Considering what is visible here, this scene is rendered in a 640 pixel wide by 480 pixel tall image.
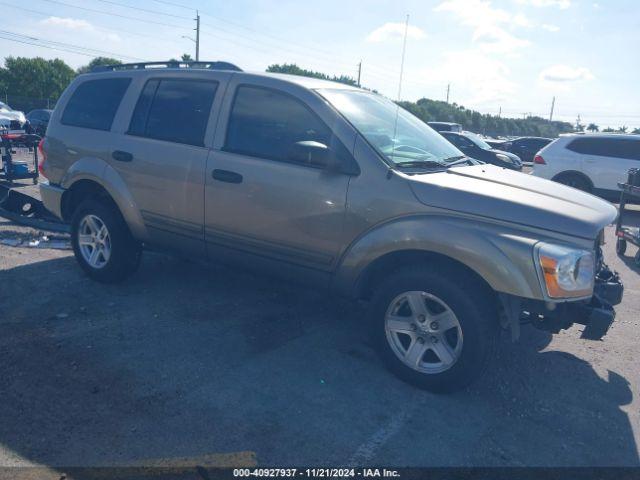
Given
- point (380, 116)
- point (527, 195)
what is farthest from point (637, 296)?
point (380, 116)

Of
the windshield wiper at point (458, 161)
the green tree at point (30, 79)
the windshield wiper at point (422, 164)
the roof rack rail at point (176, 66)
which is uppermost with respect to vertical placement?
the green tree at point (30, 79)

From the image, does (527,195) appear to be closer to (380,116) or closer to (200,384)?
(380,116)

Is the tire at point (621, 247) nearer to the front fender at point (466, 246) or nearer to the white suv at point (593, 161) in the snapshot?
Answer: the white suv at point (593, 161)

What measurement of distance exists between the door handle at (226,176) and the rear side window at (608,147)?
10.8 metres

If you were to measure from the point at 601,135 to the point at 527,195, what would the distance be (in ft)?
34.8

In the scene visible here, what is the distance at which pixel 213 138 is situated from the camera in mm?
4375

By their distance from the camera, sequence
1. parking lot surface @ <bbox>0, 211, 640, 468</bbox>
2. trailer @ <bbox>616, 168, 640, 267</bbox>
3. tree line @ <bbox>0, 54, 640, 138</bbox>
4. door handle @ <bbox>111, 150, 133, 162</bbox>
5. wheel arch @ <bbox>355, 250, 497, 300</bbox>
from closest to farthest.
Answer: parking lot surface @ <bbox>0, 211, 640, 468</bbox>
wheel arch @ <bbox>355, 250, 497, 300</bbox>
door handle @ <bbox>111, 150, 133, 162</bbox>
trailer @ <bbox>616, 168, 640, 267</bbox>
tree line @ <bbox>0, 54, 640, 138</bbox>

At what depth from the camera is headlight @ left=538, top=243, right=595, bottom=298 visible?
10.3 ft

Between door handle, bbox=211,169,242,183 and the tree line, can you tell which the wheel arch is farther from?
the tree line

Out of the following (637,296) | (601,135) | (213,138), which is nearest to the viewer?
(213,138)

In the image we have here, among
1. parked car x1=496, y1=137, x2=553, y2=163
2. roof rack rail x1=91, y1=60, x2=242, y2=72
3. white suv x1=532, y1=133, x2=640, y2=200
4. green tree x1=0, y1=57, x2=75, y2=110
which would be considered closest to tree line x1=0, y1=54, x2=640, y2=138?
green tree x1=0, y1=57, x2=75, y2=110

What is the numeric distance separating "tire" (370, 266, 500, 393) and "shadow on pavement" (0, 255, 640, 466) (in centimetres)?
15

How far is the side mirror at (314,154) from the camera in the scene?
371 cm

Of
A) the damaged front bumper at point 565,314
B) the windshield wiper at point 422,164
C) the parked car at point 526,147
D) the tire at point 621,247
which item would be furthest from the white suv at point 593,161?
the parked car at point 526,147
